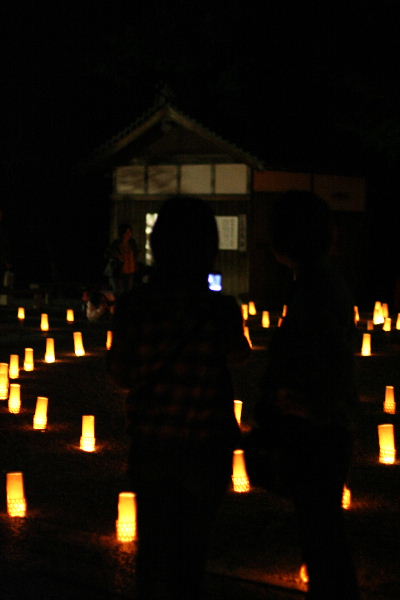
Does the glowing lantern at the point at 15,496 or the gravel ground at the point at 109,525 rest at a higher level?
the glowing lantern at the point at 15,496

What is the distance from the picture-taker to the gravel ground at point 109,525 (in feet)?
17.2

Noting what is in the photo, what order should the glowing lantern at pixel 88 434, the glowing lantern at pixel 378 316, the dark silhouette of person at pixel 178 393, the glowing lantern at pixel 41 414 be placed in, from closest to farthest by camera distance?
the dark silhouette of person at pixel 178 393 < the glowing lantern at pixel 88 434 < the glowing lantern at pixel 41 414 < the glowing lantern at pixel 378 316

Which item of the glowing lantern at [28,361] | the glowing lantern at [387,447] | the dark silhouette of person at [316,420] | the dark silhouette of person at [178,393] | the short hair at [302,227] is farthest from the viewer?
the glowing lantern at [28,361]

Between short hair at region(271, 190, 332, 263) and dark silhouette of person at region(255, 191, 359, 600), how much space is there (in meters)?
0.15

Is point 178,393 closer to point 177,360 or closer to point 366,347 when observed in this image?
point 177,360

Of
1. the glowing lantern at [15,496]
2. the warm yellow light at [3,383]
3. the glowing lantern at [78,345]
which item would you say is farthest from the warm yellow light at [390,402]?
the glowing lantern at [78,345]

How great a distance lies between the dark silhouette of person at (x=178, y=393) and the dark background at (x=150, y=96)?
77.4 ft

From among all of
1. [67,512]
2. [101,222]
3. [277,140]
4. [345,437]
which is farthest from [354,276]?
[345,437]

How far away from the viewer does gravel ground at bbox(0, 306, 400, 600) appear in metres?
5.25

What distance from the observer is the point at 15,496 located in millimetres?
6566

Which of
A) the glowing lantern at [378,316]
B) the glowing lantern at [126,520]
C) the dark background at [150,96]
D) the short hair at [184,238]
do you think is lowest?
the glowing lantern at [378,316]

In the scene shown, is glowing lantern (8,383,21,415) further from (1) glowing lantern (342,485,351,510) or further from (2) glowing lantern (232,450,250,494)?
(1) glowing lantern (342,485,351,510)

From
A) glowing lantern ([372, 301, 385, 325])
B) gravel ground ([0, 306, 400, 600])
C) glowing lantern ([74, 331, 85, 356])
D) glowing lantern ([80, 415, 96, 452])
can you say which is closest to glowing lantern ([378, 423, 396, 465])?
gravel ground ([0, 306, 400, 600])

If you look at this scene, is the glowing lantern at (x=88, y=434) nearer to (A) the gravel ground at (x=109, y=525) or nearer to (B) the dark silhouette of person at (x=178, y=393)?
(A) the gravel ground at (x=109, y=525)
